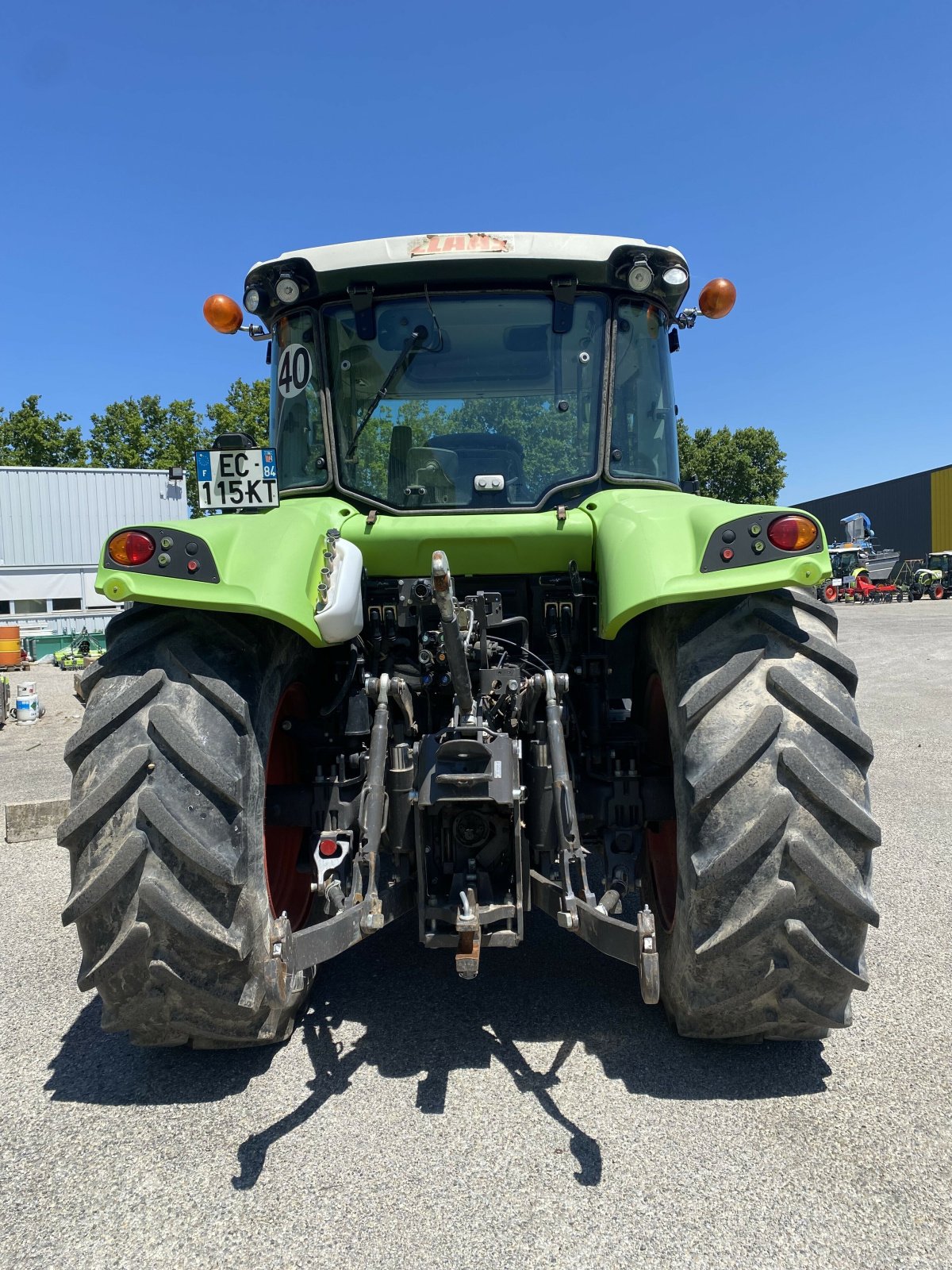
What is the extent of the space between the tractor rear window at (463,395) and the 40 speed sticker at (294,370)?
116 millimetres

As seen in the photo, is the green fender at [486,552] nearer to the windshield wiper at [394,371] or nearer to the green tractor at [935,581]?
the windshield wiper at [394,371]

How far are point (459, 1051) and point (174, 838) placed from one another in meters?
1.19

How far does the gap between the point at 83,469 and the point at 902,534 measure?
46727mm

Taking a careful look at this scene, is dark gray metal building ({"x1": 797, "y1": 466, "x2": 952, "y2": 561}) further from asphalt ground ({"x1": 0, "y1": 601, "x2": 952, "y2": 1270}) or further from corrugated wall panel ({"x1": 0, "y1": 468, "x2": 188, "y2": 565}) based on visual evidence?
asphalt ground ({"x1": 0, "y1": 601, "x2": 952, "y2": 1270})

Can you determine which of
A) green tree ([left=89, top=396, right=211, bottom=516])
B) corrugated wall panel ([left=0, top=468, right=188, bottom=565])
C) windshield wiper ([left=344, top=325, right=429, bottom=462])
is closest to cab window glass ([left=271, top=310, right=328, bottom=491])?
windshield wiper ([left=344, top=325, right=429, bottom=462])

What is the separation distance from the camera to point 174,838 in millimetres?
2402

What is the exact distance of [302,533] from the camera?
2.82m

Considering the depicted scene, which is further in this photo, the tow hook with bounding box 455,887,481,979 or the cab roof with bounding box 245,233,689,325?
the cab roof with bounding box 245,233,689,325

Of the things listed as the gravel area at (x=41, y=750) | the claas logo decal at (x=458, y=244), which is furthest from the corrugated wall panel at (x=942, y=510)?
the claas logo decal at (x=458, y=244)

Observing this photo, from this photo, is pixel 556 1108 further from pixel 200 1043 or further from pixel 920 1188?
pixel 200 1043

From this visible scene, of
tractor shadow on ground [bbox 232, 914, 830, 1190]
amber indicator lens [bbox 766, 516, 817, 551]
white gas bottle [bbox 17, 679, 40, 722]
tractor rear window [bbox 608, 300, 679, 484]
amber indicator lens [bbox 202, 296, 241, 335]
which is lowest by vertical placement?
tractor shadow on ground [bbox 232, 914, 830, 1190]

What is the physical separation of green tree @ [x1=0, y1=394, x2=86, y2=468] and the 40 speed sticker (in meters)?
39.1

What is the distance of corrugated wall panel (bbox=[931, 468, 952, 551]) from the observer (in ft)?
161

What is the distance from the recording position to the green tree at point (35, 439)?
124ft
